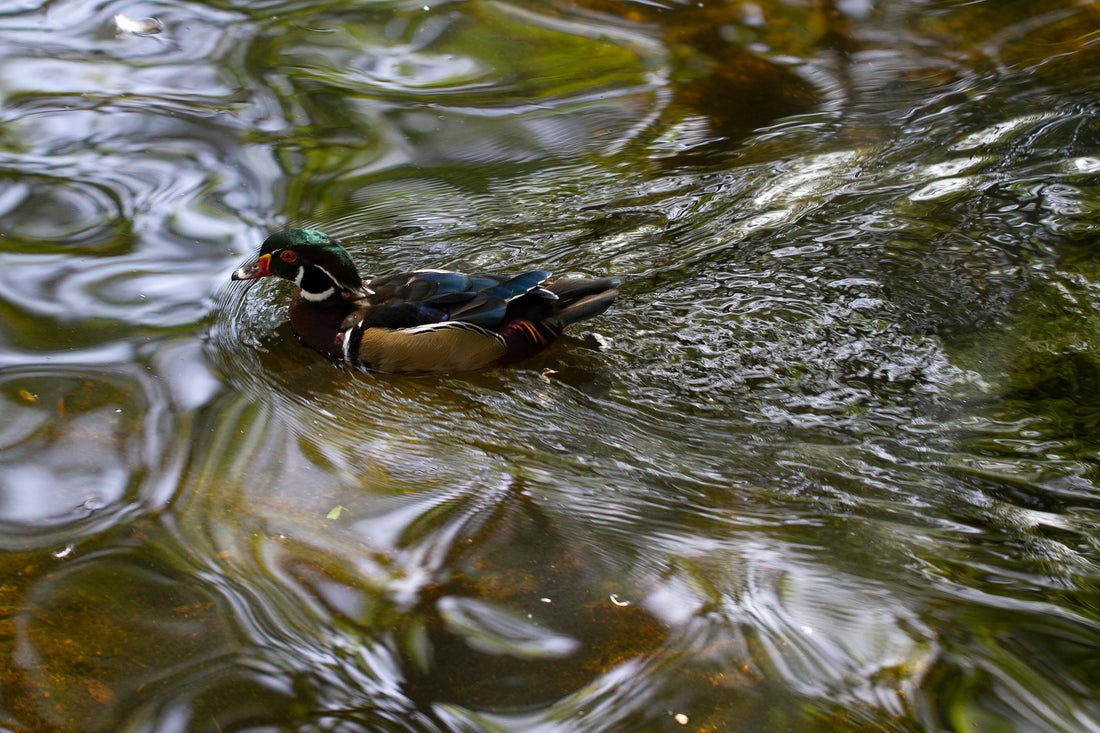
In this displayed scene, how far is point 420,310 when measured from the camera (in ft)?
15.8

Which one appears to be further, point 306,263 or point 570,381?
point 306,263

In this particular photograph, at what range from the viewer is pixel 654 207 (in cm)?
580

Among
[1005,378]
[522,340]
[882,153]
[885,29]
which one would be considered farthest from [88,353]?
[885,29]

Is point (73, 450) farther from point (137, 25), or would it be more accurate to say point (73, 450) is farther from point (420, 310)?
point (137, 25)

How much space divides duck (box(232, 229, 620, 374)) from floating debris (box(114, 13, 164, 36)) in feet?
10.7

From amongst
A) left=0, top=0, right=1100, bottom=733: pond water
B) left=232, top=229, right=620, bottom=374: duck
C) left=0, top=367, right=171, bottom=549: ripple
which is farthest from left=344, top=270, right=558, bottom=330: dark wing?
left=0, top=367, right=171, bottom=549: ripple

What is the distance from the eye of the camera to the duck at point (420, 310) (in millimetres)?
4820

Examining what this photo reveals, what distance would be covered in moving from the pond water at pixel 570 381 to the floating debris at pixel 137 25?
0.17 feet

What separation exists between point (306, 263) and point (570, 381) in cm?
153

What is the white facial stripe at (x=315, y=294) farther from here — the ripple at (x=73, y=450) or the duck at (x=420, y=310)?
the ripple at (x=73, y=450)

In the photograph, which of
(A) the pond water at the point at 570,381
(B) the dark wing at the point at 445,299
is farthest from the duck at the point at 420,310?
(A) the pond water at the point at 570,381

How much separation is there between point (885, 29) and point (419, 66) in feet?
12.0

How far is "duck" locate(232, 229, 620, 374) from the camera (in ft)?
15.8

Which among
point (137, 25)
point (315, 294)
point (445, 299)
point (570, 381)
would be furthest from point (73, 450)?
point (137, 25)
